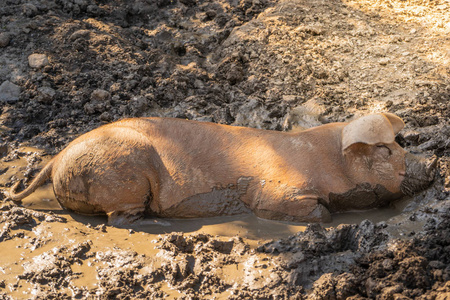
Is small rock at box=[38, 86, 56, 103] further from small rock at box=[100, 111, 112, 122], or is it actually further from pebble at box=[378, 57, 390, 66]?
pebble at box=[378, 57, 390, 66]

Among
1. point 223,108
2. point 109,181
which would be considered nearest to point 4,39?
point 223,108

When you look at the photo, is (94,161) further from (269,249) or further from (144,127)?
(269,249)

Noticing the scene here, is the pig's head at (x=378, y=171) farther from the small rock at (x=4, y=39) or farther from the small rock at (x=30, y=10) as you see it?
the small rock at (x=30, y=10)

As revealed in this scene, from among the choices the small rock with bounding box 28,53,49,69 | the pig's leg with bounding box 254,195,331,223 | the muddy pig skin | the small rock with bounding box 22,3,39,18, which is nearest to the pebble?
the muddy pig skin

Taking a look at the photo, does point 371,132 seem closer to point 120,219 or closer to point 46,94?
point 120,219

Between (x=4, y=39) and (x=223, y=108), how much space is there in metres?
3.53

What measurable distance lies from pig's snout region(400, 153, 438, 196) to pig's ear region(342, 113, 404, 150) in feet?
1.23

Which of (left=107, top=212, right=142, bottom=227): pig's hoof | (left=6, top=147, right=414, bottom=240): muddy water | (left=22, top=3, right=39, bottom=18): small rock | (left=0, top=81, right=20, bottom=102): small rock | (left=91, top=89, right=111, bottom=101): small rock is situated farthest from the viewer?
(left=22, top=3, right=39, bottom=18): small rock

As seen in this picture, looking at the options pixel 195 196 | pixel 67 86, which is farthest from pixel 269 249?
pixel 67 86

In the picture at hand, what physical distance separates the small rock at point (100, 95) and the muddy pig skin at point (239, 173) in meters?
1.61

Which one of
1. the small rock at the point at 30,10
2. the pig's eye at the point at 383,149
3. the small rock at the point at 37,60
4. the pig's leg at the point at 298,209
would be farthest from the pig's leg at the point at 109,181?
the small rock at the point at 30,10

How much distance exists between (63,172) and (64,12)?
411 centimetres

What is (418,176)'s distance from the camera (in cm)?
468

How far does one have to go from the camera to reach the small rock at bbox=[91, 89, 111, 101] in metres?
6.45
